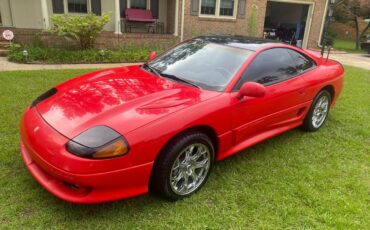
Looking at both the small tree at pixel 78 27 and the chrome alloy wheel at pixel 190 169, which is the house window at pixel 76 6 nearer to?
the small tree at pixel 78 27

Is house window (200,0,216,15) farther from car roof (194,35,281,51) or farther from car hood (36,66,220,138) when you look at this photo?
car hood (36,66,220,138)

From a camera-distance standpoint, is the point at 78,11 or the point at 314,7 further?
the point at 314,7

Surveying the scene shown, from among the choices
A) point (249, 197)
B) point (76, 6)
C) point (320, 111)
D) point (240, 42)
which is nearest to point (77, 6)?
point (76, 6)

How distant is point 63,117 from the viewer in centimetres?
262

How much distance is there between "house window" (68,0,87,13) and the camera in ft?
40.7

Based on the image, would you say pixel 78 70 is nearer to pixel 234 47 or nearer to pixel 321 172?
pixel 234 47

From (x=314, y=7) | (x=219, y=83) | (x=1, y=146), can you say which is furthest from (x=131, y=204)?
(x=314, y=7)

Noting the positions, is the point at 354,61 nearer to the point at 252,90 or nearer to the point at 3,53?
the point at 252,90

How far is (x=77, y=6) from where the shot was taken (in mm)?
12461

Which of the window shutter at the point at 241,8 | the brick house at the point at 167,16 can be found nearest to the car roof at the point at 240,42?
the brick house at the point at 167,16

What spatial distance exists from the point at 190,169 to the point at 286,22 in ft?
Answer: 71.5

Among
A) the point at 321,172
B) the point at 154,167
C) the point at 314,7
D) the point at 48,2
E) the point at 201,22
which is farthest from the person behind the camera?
the point at 314,7

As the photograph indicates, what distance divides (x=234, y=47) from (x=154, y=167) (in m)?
1.81

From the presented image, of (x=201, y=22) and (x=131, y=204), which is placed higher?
(x=201, y=22)
